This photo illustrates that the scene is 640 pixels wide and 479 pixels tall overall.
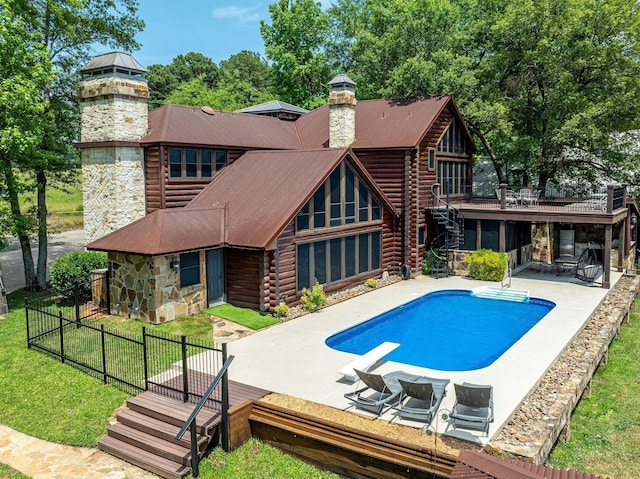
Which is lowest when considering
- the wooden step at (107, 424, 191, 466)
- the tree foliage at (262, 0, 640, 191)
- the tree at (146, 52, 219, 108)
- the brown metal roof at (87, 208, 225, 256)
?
the wooden step at (107, 424, 191, 466)

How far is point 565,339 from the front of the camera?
14.1m

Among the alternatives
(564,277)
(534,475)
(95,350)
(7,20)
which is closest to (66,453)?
(95,350)

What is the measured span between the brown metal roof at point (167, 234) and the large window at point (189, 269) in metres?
0.52

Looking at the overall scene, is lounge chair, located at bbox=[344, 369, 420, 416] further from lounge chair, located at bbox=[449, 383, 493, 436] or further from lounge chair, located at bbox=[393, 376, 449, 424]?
lounge chair, located at bbox=[449, 383, 493, 436]

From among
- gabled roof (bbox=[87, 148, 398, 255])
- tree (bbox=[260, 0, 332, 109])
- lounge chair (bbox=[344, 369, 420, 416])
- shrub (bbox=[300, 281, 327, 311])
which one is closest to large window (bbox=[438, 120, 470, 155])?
gabled roof (bbox=[87, 148, 398, 255])

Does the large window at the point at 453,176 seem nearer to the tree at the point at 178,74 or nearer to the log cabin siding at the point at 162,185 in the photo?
the log cabin siding at the point at 162,185

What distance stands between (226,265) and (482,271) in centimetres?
1096

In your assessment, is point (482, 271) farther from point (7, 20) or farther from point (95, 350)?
point (7, 20)

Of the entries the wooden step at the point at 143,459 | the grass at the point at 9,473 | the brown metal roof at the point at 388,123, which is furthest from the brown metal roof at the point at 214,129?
the grass at the point at 9,473

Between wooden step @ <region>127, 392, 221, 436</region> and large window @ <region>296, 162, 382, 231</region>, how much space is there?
8511 mm

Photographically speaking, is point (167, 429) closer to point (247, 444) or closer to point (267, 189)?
point (247, 444)

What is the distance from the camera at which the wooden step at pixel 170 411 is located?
31.1 feet

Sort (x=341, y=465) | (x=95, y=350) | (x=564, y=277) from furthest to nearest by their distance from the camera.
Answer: (x=564, y=277) → (x=95, y=350) → (x=341, y=465)

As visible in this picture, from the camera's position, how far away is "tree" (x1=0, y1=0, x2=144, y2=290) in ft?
55.8
